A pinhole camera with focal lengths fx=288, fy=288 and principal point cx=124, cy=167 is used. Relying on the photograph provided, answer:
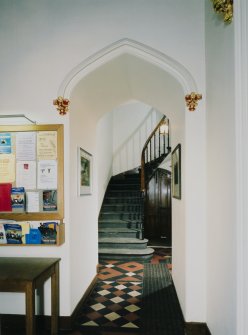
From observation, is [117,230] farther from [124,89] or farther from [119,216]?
[124,89]

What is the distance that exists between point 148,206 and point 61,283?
18.4 ft

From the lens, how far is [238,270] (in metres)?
2.00

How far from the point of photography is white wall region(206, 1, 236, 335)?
218 centimetres

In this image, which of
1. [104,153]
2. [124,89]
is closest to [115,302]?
[124,89]

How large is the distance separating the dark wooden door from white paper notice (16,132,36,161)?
577cm

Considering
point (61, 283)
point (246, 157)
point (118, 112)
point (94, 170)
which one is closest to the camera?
point (246, 157)

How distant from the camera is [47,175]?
334 cm

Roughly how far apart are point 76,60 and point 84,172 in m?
1.59

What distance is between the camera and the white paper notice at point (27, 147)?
3.37 meters

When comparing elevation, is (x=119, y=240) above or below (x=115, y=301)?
above

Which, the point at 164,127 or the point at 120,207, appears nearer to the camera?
the point at 120,207

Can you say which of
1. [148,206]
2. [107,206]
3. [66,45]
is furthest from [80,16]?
[148,206]

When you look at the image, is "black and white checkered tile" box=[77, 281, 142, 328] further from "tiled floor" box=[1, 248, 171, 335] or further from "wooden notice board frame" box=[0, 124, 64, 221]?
"wooden notice board frame" box=[0, 124, 64, 221]

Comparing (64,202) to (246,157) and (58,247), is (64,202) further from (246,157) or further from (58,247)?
(246,157)
